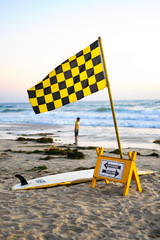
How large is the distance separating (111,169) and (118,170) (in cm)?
18

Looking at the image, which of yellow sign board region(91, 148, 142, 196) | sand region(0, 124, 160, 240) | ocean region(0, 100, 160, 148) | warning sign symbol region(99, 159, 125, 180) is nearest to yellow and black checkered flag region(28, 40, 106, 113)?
yellow sign board region(91, 148, 142, 196)

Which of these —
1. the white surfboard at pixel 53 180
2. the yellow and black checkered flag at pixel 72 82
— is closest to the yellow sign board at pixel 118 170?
the white surfboard at pixel 53 180

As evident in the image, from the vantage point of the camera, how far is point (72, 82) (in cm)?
543

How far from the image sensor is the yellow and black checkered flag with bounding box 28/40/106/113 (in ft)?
17.4

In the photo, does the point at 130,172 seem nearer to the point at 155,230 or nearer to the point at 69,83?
the point at 155,230

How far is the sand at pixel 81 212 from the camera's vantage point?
349 cm

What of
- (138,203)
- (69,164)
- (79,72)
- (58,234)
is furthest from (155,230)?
(69,164)

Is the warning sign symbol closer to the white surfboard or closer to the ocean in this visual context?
the white surfboard

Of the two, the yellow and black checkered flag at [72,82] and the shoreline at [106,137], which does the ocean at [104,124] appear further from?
the yellow and black checkered flag at [72,82]

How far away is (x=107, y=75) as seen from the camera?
5.22m

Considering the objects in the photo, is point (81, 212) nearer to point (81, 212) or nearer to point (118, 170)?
point (81, 212)

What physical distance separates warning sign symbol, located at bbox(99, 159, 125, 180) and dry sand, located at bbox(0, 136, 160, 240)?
0.38 metres

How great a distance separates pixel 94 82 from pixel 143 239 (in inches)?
124

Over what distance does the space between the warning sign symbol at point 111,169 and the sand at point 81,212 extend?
38 centimetres
